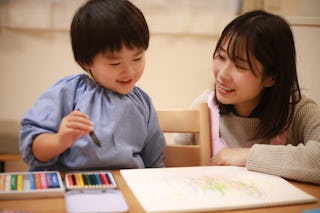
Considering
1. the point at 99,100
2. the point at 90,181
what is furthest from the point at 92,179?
the point at 99,100

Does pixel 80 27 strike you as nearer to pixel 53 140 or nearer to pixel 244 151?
pixel 53 140

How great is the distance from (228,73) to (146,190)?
0.48 meters

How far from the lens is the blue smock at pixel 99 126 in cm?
86

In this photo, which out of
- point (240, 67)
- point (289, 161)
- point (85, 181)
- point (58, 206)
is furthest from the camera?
point (240, 67)

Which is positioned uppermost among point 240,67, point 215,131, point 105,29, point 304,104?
point 105,29

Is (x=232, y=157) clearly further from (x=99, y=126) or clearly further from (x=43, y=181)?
(x=43, y=181)

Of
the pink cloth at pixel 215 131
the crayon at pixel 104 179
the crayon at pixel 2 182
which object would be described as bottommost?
the pink cloth at pixel 215 131

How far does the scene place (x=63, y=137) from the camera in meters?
0.77

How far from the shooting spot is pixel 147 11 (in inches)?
74.4

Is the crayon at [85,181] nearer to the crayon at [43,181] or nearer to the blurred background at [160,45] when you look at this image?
the crayon at [43,181]

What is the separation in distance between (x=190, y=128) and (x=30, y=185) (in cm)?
57

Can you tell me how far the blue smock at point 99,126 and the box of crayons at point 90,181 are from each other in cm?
10

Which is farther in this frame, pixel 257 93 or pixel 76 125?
pixel 257 93

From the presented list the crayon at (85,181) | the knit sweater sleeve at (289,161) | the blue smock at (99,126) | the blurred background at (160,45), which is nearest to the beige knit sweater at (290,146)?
the knit sweater sleeve at (289,161)
